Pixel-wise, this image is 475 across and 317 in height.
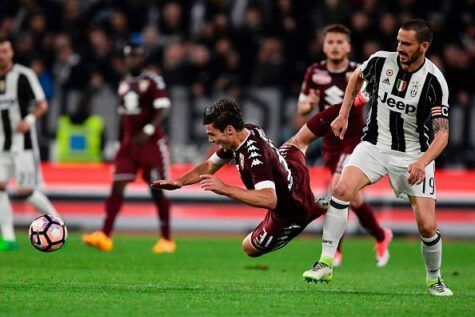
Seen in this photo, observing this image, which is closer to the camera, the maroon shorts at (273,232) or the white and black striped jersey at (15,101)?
the maroon shorts at (273,232)

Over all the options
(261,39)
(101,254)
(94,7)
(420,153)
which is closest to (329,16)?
(261,39)

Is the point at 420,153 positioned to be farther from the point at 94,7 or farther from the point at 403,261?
the point at 94,7

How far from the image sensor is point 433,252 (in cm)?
919

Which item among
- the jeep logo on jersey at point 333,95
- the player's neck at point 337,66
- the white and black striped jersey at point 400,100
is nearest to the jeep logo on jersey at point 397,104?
the white and black striped jersey at point 400,100

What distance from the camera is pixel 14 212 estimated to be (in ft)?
56.7

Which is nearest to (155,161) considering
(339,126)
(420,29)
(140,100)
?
(140,100)

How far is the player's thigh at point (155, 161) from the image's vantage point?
1384 centimetres

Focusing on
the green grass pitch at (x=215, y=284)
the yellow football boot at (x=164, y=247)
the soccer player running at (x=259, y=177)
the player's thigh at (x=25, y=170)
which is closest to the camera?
the green grass pitch at (x=215, y=284)

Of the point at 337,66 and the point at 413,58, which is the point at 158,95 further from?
the point at 413,58

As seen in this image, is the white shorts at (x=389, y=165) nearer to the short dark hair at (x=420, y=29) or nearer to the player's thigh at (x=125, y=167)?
the short dark hair at (x=420, y=29)

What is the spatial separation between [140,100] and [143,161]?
782 mm

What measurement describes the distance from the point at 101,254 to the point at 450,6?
9.47 meters

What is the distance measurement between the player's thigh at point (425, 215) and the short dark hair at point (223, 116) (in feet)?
5.70

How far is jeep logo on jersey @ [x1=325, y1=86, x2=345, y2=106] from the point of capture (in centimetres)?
1190
